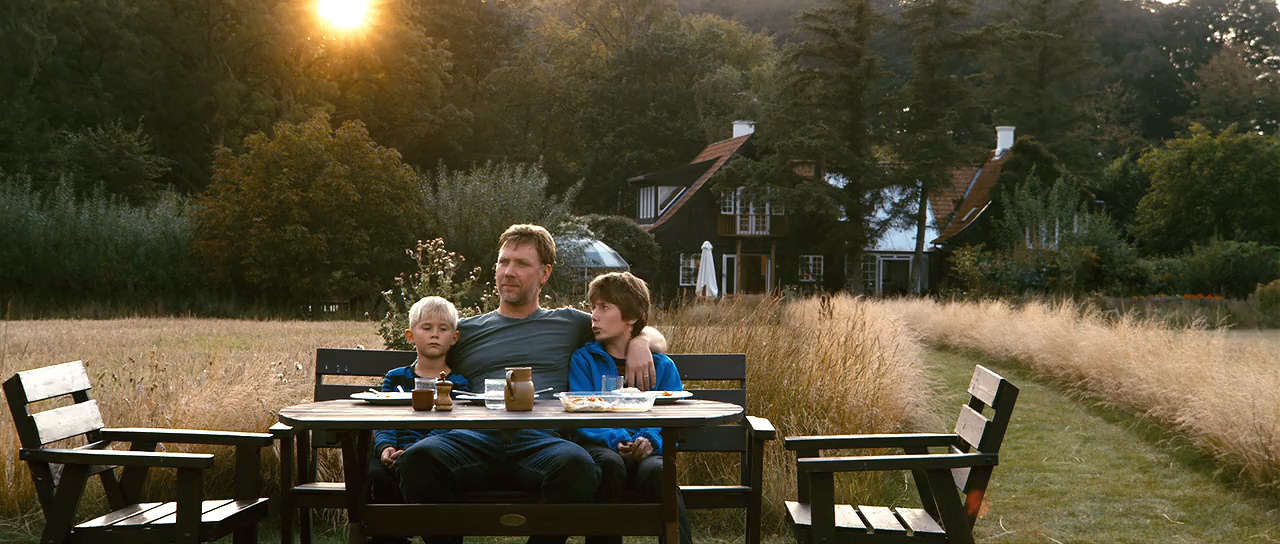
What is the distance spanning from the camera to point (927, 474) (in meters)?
4.43

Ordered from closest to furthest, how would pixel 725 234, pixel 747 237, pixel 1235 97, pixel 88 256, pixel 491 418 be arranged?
pixel 491 418, pixel 88 256, pixel 725 234, pixel 747 237, pixel 1235 97

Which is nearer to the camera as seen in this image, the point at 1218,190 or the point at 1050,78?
the point at 1218,190

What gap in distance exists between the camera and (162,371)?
7145 millimetres

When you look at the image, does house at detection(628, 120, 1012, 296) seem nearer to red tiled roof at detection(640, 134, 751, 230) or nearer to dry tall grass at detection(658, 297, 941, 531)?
red tiled roof at detection(640, 134, 751, 230)

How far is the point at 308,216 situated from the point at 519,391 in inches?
902

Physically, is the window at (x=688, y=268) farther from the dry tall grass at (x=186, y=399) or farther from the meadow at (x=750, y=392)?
the dry tall grass at (x=186, y=399)

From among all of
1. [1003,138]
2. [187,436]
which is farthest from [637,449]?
[1003,138]

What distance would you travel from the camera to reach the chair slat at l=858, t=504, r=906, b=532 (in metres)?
4.48

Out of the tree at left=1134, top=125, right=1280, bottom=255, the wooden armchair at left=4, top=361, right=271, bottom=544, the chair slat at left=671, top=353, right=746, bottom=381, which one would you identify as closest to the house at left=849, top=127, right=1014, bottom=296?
the tree at left=1134, top=125, right=1280, bottom=255

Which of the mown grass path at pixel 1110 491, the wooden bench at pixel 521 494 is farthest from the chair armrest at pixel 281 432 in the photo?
the mown grass path at pixel 1110 491

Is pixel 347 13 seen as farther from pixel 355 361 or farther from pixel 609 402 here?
pixel 609 402

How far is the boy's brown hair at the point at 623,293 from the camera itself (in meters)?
4.88

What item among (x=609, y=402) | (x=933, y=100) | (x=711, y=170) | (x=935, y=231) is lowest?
(x=609, y=402)

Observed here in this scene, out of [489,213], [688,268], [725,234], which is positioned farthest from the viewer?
[688,268]
